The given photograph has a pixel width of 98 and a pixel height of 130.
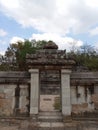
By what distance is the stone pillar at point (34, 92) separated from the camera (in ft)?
29.3

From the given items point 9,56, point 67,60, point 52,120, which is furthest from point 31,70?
point 9,56

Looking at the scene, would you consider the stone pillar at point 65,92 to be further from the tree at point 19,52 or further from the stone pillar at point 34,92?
the tree at point 19,52

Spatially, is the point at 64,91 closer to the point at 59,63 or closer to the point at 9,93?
the point at 59,63

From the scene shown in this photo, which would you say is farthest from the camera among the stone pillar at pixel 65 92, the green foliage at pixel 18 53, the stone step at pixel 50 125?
the green foliage at pixel 18 53

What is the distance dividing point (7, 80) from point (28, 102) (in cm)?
107

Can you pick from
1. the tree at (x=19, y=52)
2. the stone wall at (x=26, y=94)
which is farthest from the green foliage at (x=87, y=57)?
the stone wall at (x=26, y=94)

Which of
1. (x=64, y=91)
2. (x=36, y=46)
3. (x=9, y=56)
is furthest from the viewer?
(x=36, y=46)

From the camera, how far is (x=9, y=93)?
9.23 m

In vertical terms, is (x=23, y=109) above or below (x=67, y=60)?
below

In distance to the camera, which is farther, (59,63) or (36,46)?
(36,46)

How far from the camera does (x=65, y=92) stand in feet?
29.5

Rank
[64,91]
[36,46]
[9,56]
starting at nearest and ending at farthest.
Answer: [64,91] < [9,56] < [36,46]

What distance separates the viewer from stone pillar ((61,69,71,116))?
8922mm

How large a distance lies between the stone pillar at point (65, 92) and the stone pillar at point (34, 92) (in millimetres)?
874
